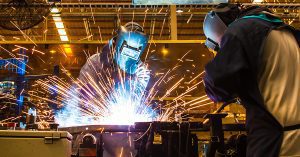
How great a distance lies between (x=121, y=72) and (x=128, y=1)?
1152 mm

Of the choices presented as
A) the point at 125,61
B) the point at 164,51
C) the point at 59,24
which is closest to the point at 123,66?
the point at 125,61

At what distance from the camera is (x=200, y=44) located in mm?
5469

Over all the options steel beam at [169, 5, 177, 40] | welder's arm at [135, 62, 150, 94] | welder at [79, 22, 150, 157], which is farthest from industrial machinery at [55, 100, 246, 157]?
steel beam at [169, 5, 177, 40]

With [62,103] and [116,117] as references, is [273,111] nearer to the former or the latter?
[116,117]

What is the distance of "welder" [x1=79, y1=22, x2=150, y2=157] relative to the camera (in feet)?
12.4

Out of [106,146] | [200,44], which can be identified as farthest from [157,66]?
[106,146]

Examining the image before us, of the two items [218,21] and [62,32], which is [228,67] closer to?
[218,21]

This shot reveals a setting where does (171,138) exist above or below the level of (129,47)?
below

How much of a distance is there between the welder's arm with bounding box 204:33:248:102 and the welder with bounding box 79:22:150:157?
71.1 inches

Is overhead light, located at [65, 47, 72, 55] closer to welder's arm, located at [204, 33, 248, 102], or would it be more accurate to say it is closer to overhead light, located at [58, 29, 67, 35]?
overhead light, located at [58, 29, 67, 35]

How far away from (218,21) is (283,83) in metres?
0.59

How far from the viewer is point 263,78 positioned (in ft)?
5.99

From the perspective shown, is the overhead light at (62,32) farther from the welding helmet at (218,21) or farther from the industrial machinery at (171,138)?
the welding helmet at (218,21)

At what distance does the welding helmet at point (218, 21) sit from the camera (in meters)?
2.17
